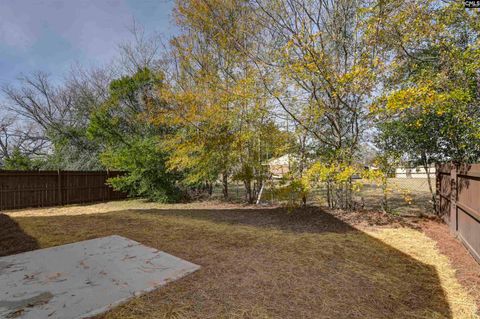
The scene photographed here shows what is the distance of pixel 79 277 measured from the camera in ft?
8.54

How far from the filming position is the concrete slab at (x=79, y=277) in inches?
80.0

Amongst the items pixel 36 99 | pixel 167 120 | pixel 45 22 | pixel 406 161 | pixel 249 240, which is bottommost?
pixel 249 240

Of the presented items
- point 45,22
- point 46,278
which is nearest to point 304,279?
point 46,278

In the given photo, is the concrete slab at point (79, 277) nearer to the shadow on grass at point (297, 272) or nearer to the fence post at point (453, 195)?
the shadow on grass at point (297, 272)

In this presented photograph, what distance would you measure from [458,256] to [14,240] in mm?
6143

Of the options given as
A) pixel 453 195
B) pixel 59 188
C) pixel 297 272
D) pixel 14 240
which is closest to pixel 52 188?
pixel 59 188

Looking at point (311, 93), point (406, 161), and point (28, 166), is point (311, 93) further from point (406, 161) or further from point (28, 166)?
point (28, 166)

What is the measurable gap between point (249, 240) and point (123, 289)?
2124mm

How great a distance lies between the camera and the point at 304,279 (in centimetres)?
257

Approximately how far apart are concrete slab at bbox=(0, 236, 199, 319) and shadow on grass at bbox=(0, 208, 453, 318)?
11.5 inches

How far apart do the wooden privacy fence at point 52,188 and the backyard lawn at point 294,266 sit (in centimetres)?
351

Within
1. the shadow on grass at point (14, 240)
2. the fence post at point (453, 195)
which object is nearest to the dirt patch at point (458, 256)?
the fence post at point (453, 195)

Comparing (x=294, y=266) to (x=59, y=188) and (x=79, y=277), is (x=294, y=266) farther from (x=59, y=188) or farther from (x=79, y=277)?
(x=59, y=188)

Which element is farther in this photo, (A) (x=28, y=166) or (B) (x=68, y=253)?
(A) (x=28, y=166)
